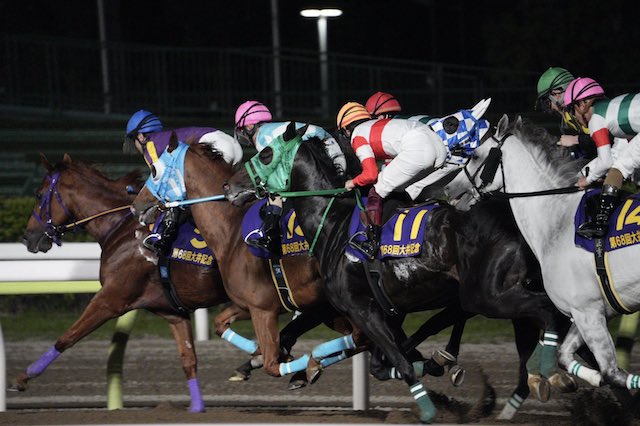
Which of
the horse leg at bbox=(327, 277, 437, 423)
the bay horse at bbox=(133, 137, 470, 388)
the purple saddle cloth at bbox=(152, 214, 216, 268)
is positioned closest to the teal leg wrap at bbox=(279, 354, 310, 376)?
the bay horse at bbox=(133, 137, 470, 388)

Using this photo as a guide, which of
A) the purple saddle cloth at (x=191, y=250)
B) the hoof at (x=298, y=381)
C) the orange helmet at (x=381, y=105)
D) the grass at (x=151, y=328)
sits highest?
the orange helmet at (x=381, y=105)

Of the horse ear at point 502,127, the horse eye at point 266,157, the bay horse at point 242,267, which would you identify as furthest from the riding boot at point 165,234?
the horse ear at point 502,127

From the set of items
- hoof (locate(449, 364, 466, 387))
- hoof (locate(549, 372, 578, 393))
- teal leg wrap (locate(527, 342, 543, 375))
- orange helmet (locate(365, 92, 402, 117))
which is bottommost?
hoof (locate(449, 364, 466, 387))

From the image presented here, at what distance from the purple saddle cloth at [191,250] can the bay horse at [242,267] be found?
0.77 feet

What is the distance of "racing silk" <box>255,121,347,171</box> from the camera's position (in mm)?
6801

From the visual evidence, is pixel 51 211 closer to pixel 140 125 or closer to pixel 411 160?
pixel 140 125

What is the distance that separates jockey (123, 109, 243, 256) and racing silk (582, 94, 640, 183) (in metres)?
2.53

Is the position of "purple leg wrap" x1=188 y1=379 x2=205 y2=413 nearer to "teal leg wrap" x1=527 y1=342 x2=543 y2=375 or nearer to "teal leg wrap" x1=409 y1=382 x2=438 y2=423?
"teal leg wrap" x1=409 y1=382 x2=438 y2=423

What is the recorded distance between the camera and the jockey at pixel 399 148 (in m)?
6.28

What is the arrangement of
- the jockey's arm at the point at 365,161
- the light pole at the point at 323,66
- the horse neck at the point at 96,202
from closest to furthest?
the jockey's arm at the point at 365,161
the horse neck at the point at 96,202
the light pole at the point at 323,66

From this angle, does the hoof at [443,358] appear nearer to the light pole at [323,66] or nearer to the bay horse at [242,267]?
the bay horse at [242,267]

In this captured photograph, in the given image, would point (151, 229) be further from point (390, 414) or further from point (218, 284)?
point (390, 414)

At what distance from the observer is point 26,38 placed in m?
14.8

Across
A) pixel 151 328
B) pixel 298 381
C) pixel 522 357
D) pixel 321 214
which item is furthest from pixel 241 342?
pixel 151 328
